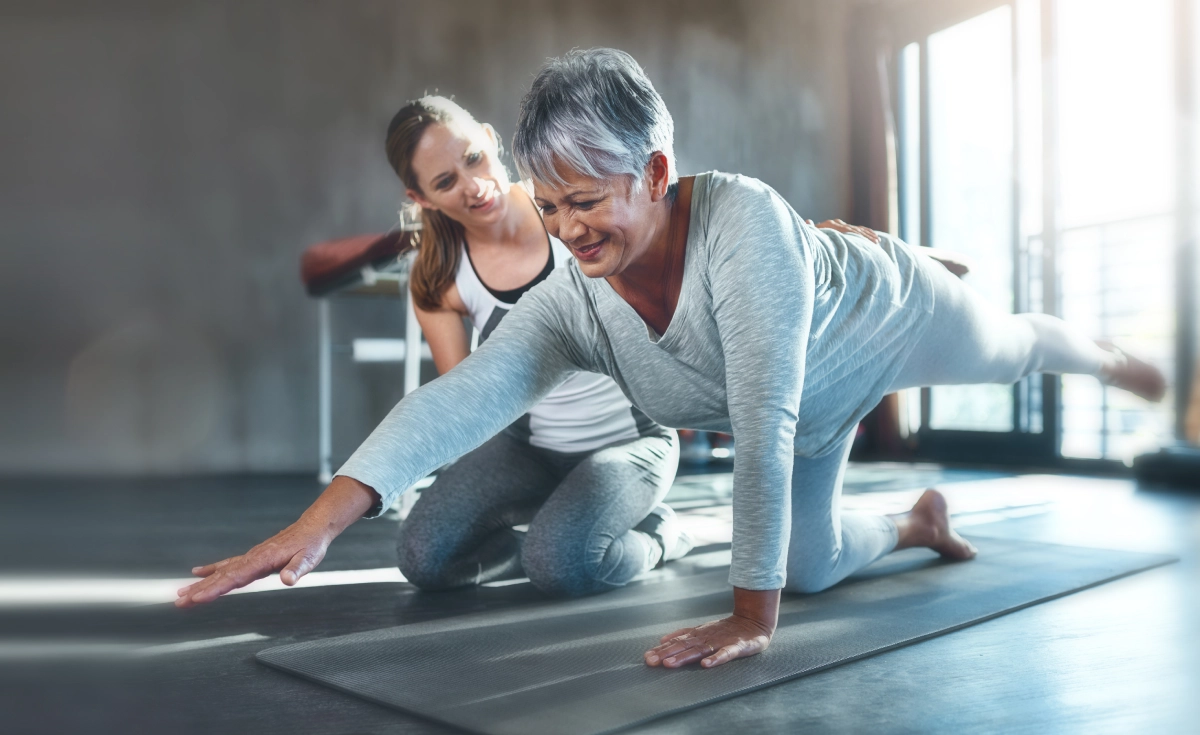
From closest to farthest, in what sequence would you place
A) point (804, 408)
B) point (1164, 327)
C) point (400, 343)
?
point (804, 408) → point (400, 343) → point (1164, 327)

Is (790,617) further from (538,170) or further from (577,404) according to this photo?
(538,170)

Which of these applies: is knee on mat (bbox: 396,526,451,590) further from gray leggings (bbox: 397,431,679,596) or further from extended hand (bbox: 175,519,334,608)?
extended hand (bbox: 175,519,334,608)

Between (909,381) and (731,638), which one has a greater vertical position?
(909,381)

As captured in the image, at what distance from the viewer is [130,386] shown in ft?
12.0

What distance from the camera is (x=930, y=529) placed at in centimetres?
167

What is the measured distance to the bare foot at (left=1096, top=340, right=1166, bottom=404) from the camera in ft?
5.91

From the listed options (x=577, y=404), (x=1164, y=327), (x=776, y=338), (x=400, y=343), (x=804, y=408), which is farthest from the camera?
(x=1164, y=327)

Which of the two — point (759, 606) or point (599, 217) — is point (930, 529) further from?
point (599, 217)

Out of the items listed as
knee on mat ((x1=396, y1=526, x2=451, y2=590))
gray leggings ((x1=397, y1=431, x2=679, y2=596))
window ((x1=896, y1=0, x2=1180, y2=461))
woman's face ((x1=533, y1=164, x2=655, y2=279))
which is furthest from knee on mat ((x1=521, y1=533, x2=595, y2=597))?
window ((x1=896, y1=0, x2=1180, y2=461))

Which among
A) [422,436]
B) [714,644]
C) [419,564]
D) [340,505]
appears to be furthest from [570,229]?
[419,564]

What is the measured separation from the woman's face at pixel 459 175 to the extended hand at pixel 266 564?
761mm

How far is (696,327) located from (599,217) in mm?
179

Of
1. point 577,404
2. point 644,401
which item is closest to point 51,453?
point 577,404

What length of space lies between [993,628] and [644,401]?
579mm
